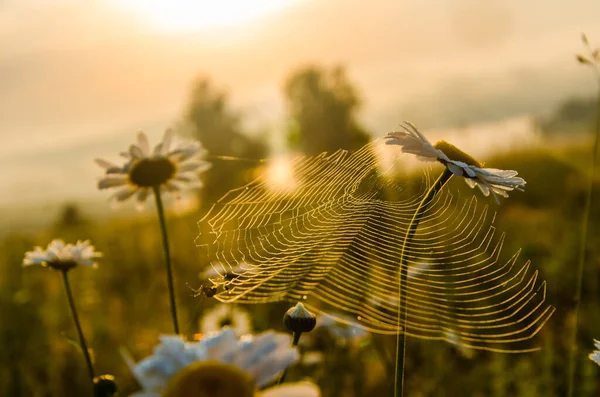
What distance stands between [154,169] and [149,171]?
18mm

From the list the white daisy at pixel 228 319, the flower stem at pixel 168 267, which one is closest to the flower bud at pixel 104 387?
the flower stem at pixel 168 267

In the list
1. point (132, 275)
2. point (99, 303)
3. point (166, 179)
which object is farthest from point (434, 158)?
point (132, 275)

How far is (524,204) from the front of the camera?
1082cm

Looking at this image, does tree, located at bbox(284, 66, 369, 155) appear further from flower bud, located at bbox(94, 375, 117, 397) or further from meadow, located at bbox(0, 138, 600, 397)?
flower bud, located at bbox(94, 375, 117, 397)

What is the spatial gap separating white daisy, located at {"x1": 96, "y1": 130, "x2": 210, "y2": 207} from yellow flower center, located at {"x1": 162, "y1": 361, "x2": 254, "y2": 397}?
1.38 metres

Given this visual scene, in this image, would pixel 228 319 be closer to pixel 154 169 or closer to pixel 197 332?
pixel 154 169

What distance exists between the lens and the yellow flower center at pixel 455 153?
141 centimetres

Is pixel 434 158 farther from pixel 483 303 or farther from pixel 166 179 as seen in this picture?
pixel 483 303

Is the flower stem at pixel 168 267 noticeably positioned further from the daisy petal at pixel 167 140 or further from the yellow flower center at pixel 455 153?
the yellow flower center at pixel 455 153

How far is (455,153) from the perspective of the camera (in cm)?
143

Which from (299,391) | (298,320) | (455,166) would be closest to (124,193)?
(298,320)

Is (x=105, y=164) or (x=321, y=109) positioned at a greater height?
(x=321, y=109)

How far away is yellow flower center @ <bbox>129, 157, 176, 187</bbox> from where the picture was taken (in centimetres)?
215

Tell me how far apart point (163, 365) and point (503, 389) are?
2.67 metres
